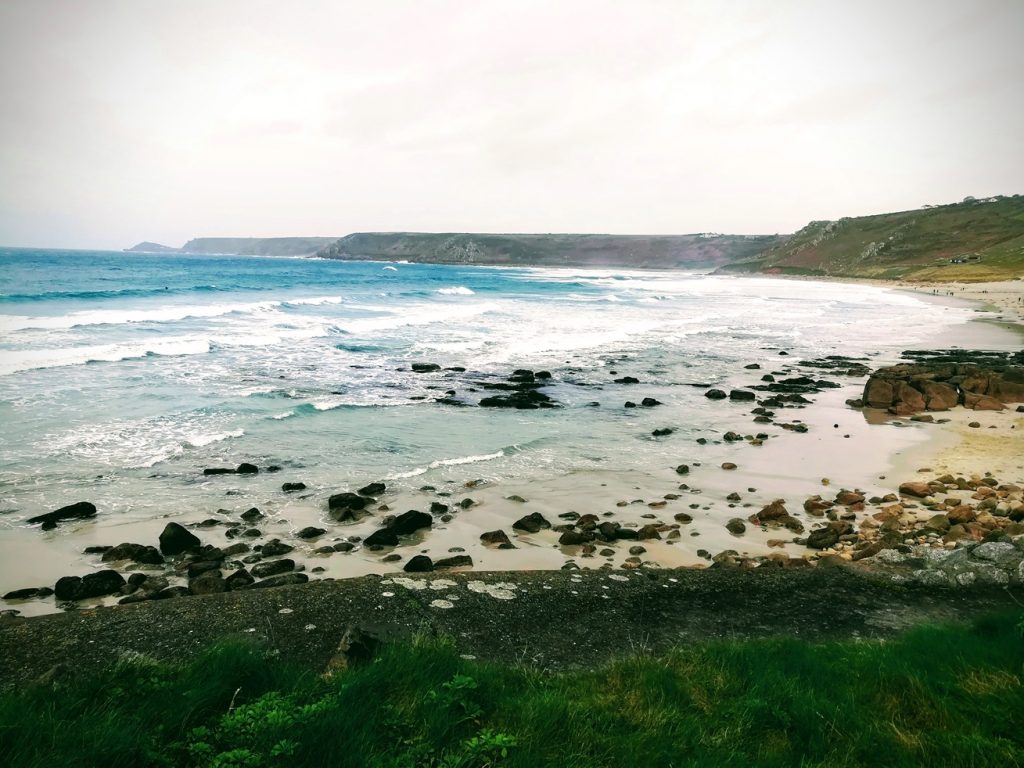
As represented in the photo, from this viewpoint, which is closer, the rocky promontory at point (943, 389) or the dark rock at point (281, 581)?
the dark rock at point (281, 581)

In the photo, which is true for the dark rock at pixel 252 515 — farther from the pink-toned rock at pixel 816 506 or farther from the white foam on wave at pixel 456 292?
the white foam on wave at pixel 456 292

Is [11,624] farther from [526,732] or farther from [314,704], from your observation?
[526,732]

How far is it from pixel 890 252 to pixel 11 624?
142m

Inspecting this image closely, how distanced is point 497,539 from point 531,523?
760 millimetres

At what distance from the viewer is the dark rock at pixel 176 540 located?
8500 mm

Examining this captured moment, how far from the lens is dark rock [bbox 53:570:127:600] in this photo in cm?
720

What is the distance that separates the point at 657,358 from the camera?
27.4 meters

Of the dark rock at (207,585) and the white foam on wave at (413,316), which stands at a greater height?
the white foam on wave at (413,316)

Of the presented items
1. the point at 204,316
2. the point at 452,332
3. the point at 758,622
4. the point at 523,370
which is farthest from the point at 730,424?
the point at 204,316

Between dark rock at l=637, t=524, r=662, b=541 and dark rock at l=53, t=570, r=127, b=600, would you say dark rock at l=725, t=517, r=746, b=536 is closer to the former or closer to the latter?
dark rock at l=637, t=524, r=662, b=541

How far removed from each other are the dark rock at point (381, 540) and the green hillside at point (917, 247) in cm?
8473

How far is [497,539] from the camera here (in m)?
8.94

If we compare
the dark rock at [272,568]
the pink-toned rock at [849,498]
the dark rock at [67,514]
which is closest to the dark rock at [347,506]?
the dark rock at [272,568]

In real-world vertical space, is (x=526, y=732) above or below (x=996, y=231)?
below
